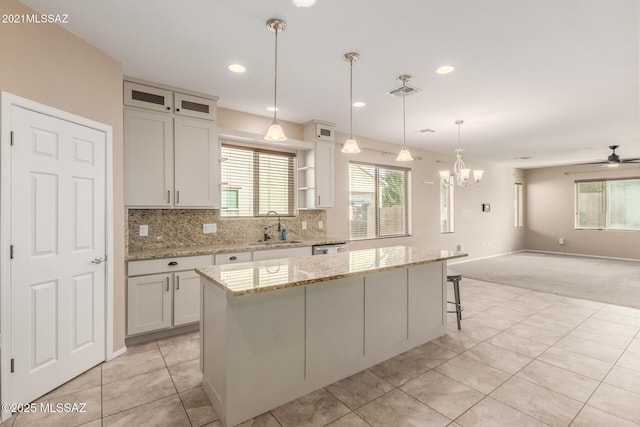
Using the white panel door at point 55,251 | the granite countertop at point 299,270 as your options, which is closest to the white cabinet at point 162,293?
the white panel door at point 55,251

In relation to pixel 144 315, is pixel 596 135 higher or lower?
higher

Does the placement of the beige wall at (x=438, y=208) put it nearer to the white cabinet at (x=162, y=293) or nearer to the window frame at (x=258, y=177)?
the window frame at (x=258, y=177)

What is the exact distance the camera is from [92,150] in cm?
269

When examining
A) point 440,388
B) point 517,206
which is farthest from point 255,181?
point 517,206

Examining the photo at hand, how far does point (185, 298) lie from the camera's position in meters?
Result: 3.38

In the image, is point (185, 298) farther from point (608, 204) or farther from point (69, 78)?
point (608, 204)

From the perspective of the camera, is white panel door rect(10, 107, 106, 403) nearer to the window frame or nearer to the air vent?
the window frame

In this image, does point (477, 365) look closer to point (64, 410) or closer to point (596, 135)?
point (64, 410)

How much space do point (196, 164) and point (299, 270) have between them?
221 centimetres

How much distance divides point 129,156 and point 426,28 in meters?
3.11

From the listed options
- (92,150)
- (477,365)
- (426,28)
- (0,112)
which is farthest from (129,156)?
(477,365)

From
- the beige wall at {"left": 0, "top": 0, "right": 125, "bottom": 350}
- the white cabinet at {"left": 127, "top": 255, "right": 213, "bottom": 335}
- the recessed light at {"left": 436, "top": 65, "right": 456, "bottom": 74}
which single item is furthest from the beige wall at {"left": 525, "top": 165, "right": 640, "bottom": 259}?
the beige wall at {"left": 0, "top": 0, "right": 125, "bottom": 350}

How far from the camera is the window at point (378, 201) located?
18.9ft

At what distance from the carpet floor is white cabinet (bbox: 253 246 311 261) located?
1.99 meters
